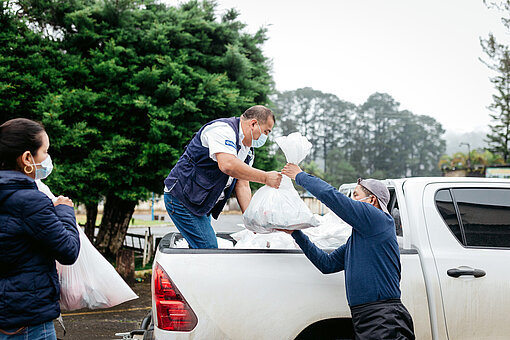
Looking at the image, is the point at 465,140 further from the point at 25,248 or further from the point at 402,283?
the point at 25,248

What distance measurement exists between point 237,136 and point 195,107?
5.99 m

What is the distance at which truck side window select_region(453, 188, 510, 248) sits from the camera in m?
3.04

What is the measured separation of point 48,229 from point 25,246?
134mm

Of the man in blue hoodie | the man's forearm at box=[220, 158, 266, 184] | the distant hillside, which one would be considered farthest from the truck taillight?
the distant hillside

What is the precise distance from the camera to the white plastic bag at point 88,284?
97.7 inches

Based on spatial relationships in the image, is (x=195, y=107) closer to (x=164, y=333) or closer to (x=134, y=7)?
(x=134, y=7)

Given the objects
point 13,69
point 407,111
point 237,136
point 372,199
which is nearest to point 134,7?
point 13,69

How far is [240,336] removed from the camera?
2580 mm

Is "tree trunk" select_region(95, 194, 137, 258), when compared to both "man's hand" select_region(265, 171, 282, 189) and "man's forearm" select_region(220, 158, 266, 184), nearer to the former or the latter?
"man's forearm" select_region(220, 158, 266, 184)

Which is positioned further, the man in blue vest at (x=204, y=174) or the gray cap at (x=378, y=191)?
the man in blue vest at (x=204, y=174)

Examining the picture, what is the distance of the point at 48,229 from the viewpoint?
6.82ft

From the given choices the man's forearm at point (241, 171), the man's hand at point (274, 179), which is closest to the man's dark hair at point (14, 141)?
the man's forearm at point (241, 171)

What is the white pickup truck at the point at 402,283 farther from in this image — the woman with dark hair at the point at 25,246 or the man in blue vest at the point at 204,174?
the woman with dark hair at the point at 25,246

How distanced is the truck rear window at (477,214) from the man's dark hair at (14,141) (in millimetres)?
2487
